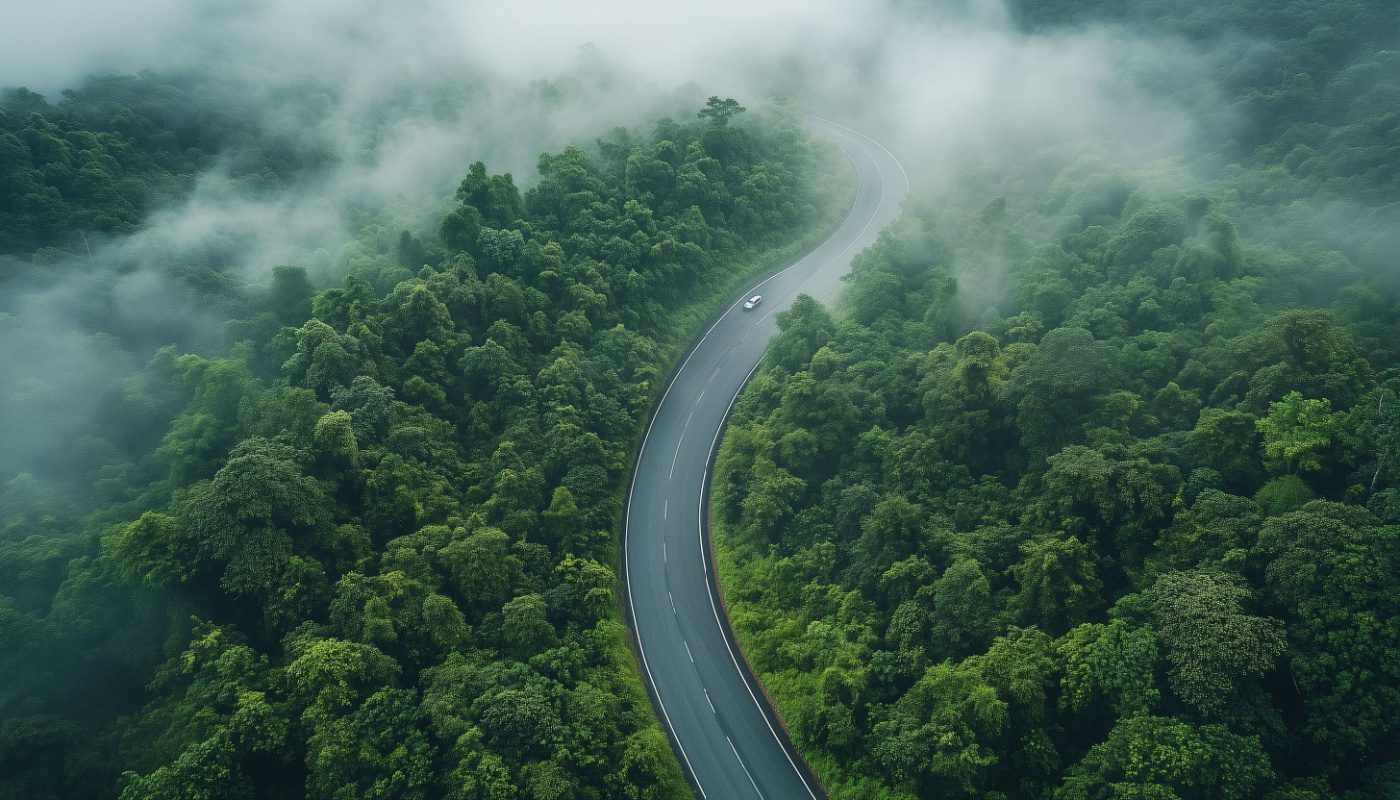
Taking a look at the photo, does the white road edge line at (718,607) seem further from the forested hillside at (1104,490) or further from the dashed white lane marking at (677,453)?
the dashed white lane marking at (677,453)

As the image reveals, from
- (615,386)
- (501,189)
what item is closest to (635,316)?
(615,386)

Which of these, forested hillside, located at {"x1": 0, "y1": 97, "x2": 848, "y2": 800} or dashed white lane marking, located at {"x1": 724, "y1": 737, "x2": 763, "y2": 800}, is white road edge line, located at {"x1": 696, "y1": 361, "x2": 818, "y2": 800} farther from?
forested hillside, located at {"x1": 0, "y1": 97, "x2": 848, "y2": 800}

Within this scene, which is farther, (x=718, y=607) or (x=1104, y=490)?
(x=718, y=607)

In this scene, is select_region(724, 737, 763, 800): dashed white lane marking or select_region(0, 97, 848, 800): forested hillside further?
select_region(724, 737, 763, 800): dashed white lane marking

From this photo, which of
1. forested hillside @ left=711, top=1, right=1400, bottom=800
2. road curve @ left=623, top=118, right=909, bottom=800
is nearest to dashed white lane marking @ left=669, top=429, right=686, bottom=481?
road curve @ left=623, top=118, right=909, bottom=800

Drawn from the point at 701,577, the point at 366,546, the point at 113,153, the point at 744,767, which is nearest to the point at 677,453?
the point at 701,577

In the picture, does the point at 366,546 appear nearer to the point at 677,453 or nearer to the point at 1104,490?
the point at 677,453

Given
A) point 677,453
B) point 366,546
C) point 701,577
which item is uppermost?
point 677,453

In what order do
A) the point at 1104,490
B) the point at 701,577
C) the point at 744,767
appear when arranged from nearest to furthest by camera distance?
the point at 1104,490
the point at 744,767
the point at 701,577
